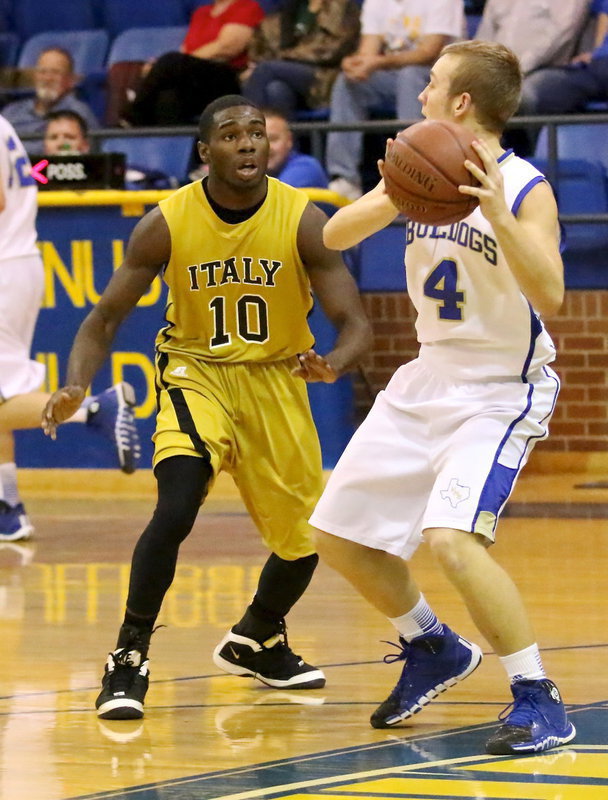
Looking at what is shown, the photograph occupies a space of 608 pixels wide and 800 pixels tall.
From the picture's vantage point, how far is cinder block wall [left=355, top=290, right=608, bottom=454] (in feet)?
32.0

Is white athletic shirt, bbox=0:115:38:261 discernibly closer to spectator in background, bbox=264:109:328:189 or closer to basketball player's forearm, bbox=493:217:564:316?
spectator in background, bbox=264:109:328:189

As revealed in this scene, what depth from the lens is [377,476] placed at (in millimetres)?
4293

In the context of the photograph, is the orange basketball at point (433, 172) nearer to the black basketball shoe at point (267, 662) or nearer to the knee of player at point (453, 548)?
the knee of player at point (453, 548)

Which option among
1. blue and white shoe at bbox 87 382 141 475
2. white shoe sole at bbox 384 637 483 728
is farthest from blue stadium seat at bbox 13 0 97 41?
white shoe sole at bbox 384 637 483 728

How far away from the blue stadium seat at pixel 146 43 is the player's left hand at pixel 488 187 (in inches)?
325

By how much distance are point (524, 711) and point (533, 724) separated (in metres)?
0.04

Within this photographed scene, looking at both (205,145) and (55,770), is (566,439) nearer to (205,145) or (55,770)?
(205,145)

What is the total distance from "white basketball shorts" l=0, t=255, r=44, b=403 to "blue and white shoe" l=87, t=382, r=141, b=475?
1.73ft

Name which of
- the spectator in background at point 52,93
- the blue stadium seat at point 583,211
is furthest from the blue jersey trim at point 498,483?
the spectator in background at point 52,93

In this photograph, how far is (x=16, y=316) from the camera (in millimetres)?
8133

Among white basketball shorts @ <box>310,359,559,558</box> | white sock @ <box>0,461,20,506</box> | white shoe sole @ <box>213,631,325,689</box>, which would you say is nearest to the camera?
white basketball shorts @ <box>310,359,559,558</box>

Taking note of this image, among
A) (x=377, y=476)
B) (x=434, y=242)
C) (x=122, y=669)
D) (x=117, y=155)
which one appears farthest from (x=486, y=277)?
(x=117, y=155)

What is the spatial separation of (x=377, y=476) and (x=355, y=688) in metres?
0.93

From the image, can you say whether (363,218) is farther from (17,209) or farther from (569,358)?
(569,358)
